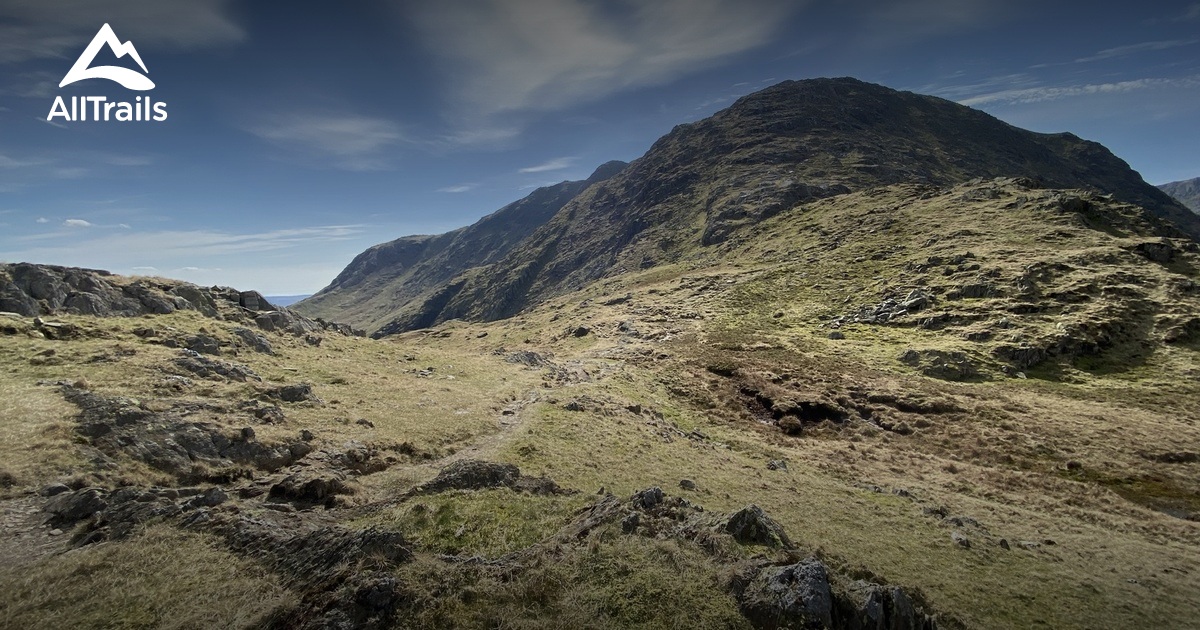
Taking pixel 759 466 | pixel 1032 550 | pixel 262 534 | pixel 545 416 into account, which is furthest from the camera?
pixel 545 416

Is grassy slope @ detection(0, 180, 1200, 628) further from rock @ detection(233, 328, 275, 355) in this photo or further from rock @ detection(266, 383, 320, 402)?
rock @ detection(233, 328, 275, 355)

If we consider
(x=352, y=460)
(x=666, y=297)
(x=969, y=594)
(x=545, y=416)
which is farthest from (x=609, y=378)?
(x=666, y=297)

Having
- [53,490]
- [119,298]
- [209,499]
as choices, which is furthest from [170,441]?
[119,298]

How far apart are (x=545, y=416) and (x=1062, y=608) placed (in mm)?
27860

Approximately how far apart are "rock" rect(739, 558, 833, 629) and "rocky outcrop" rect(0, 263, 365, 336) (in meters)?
44.9

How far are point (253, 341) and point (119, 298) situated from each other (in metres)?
12.6

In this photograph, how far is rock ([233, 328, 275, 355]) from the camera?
40.8 metres

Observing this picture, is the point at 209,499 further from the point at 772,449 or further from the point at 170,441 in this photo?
the point at 772,449

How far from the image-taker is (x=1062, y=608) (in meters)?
15.5

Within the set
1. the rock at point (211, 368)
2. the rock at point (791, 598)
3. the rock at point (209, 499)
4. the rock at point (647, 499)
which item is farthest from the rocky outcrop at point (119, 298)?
the rock at point (791, 598)

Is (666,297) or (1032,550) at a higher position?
(666,297)

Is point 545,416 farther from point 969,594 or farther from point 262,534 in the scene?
point 969,594

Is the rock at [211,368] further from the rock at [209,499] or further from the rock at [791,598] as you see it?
the rock at [791,598]

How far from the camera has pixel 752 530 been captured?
1492cm
